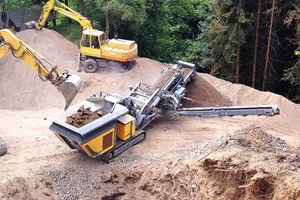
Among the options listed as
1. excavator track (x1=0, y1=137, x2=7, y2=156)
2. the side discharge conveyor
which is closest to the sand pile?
the side discharge conveyor

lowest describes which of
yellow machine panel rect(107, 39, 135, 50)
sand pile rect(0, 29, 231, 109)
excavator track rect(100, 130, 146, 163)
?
sand pile rect(0, 29, 231, 109)

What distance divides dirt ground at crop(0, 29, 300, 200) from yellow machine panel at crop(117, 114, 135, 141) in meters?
0.57

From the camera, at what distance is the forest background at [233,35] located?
22031 mm

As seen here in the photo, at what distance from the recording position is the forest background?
22031 mm

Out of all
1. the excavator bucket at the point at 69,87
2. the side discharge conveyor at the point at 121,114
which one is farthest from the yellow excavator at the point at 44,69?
the side discharge conveyor at the point at 121,114

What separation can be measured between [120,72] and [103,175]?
10.1 m

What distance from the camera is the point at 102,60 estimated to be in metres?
21.5

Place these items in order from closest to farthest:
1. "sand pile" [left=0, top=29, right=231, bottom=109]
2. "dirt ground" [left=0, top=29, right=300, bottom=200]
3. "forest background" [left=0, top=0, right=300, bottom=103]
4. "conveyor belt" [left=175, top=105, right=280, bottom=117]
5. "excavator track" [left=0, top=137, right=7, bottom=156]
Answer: "dirt ground" [left=0, top=29, right=300, bottom=200]
"excavator track" [left=0, top=137, right=7, bottom=156]
"conveyor belt" [left=175, top=105, right=280, bottom=117]
"sand pile" [left=0, top=29, right=231, bottom=109]
"forest background" [left=0, top=0, right=300, bottom=103]

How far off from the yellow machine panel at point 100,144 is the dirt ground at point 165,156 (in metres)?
0.53

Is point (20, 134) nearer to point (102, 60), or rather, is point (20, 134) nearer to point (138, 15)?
point (102, 60)

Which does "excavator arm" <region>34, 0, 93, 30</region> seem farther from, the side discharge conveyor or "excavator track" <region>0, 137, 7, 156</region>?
"excavator track" <region>0, 137, 7, 156</region>

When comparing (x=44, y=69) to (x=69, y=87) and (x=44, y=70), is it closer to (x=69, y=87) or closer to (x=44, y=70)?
(x=44, y=70)

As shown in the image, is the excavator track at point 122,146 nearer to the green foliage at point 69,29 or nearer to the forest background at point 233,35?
the forest background at point 233,35

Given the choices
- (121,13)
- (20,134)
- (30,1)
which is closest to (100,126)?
(20,134)
